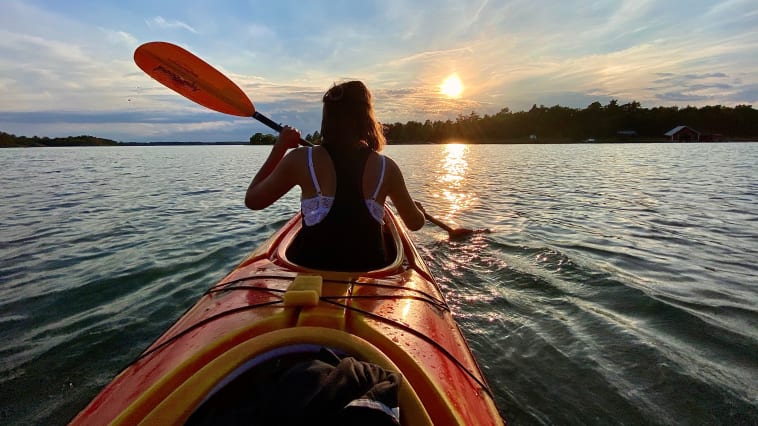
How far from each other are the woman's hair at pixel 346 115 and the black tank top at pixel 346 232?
0.32ft

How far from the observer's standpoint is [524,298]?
4750 millimetres

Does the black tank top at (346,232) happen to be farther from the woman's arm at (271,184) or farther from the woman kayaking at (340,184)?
the woman's arm at (271,184)

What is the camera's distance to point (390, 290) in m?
2.45

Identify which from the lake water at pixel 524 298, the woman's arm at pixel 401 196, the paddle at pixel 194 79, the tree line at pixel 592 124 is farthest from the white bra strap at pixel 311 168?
the tree line at pixel 592 124

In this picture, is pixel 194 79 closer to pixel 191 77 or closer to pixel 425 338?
pixel 191 77

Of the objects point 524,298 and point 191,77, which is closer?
point 191,77

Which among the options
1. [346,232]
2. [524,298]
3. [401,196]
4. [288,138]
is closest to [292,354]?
[346,232]

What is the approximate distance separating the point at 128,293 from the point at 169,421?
13.5 feet

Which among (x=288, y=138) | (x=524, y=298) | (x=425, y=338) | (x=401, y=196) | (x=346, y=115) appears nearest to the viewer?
(x=425, y=338)

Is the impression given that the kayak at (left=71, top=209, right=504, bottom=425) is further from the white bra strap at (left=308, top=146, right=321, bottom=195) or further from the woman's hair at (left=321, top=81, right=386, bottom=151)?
the woman's hair at (left=321, top=81, right=386, bottom=151)

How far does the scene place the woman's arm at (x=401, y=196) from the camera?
8.77ft

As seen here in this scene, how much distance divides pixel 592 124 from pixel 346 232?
96.6m

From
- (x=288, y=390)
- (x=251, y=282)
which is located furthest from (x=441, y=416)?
(x=251, y=282)

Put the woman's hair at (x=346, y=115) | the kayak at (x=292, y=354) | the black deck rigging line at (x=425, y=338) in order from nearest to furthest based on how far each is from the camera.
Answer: the kayak at (x=292, y=354)
the black deck rigging line at (x=425, y=338)
the woman's hair at (x=346, y=115)
